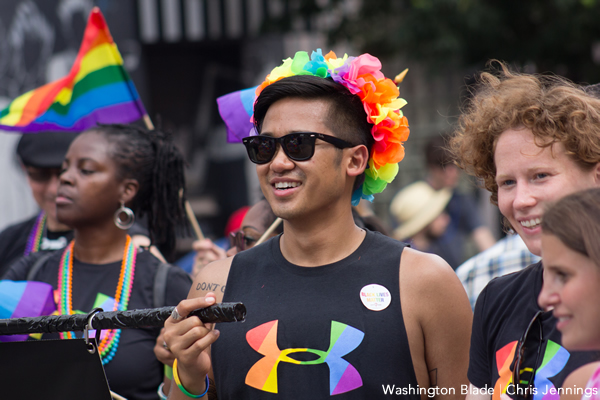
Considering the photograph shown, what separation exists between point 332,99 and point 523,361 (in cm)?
115

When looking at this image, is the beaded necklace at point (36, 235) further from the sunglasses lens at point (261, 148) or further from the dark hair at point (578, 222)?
the dark hair at point (578, 222)

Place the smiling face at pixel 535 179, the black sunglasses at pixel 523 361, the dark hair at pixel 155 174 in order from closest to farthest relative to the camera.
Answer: the black sunglasses at pixel 523 361
the smiling face at pixel 535 179
the dark hair at pixel 155 174

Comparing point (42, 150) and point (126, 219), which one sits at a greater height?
point (42, 150)

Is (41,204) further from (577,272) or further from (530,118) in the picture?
(577,272)

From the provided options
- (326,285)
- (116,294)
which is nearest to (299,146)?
(326,285)

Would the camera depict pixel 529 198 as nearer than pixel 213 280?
Yes

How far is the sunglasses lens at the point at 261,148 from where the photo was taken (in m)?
2.46

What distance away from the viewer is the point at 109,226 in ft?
11.7

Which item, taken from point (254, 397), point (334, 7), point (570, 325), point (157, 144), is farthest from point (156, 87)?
point (570, 325)

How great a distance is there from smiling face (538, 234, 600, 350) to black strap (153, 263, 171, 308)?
200 centimetres

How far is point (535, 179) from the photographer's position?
220cm

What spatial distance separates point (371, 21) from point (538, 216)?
7615mm

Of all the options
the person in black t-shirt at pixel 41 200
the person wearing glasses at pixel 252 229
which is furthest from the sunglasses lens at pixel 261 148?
the person in black t-shirt at pixel 41 200

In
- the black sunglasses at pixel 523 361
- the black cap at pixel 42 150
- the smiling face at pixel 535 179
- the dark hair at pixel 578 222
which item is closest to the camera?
Answer: the dark hair at pixel 578 222
